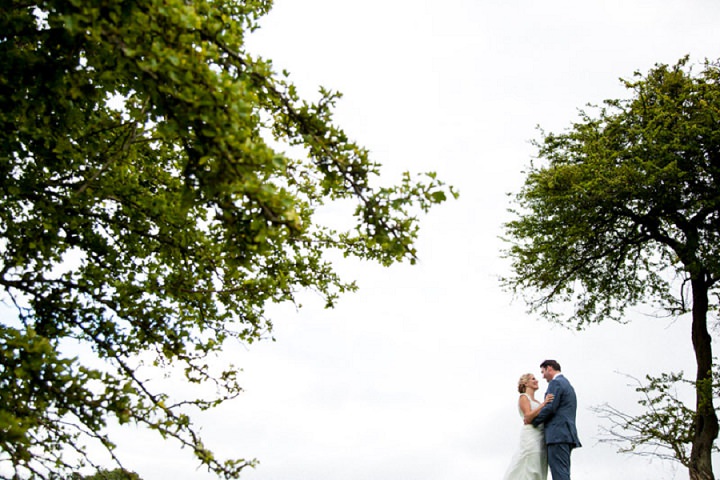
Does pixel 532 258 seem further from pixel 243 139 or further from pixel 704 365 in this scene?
pixel 243 139

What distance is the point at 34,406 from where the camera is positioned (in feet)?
15.3

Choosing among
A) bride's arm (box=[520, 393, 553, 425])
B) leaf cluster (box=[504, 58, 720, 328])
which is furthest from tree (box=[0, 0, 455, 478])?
leaf cluster (box=[504, 58, 720, 328])

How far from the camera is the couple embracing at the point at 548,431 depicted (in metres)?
8.84

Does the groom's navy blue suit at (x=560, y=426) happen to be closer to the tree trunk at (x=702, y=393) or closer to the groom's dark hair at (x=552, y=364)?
the groom's dark hair at (x=552, y=364)

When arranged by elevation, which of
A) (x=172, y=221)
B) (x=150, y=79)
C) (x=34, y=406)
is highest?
(x=172, y=221)

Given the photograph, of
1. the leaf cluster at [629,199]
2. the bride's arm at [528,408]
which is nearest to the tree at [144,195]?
the bride's arm at [528,408]

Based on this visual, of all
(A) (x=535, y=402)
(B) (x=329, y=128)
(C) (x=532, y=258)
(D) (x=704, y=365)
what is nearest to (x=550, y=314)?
(C) (x=532, y=258)

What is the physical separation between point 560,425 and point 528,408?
0.81 meters

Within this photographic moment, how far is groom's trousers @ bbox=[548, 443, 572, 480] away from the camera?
28.9ft

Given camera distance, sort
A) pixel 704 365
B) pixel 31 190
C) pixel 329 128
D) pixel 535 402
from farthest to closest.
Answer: pixel 704 365 → pixel 535 402 → pixel 31 190 → pixel 329 128

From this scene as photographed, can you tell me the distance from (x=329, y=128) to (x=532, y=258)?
48.1ft

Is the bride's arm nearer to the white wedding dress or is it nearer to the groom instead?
the groom

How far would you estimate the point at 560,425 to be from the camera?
8.90 meters

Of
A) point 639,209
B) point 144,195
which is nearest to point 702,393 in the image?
point 639,209
